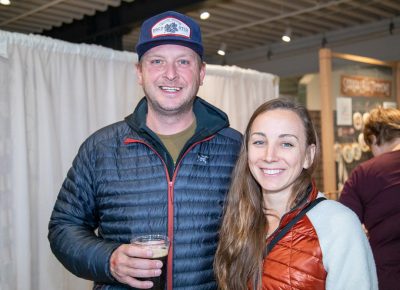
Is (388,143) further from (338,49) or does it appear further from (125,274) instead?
(338,49)

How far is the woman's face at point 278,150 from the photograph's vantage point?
1.66 metres

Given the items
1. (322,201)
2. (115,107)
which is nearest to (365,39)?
(115,107)

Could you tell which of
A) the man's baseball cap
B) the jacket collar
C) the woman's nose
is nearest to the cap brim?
the man's baseball cap

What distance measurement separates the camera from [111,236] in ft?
5.97

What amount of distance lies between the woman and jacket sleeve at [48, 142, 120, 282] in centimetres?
45

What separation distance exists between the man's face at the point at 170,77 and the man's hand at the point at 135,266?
0.64 m

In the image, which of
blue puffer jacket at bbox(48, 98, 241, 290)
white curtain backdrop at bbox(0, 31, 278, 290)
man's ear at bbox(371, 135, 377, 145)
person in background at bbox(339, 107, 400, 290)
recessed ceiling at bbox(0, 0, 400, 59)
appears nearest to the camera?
blue puffer jacket at bbox(48, 98, 241, 290)

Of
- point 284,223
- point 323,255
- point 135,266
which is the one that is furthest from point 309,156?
point 135,266

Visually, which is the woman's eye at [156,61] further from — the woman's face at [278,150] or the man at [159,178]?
the woman's face at [278,150]

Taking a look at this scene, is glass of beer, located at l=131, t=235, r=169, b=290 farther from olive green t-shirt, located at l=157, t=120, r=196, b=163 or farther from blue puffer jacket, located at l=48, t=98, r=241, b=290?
olive green t-shirt, located at l=157, t=120, r=196, b=163

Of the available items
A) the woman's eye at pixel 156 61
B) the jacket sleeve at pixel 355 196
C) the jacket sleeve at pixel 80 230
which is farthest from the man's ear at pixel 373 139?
the jacket sleeve at pixel 80 230

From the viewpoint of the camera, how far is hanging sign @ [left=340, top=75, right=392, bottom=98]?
486 cm

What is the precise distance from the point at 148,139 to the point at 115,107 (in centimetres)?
160

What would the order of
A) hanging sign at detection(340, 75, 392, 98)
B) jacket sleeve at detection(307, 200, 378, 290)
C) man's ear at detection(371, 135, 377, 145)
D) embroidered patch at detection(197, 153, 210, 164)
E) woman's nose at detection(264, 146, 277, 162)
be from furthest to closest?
hanging sign at detection(340, 75, 392, 98)
man's ear at detection(371, 135, 377, 145)
embroidered patch at detection(197, 153, 210, 164)
woman's nose at detection(264, 146, 277, 162)
jacket sleeve at detection(307, 200, 378, 290)
